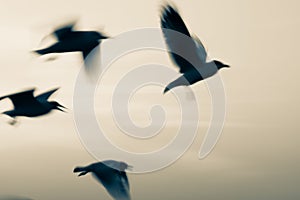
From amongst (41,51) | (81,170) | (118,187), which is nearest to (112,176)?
(118,187)

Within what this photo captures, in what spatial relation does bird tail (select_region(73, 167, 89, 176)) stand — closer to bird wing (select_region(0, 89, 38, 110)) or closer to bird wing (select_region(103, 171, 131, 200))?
bird wing (select_region(103, 171, 131, 200))

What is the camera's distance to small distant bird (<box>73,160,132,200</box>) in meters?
5.62

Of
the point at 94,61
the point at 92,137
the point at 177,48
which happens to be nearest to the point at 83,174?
the point at 92,137

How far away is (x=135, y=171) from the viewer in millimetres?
5637

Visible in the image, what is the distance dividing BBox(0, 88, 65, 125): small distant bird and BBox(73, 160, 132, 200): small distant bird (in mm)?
852

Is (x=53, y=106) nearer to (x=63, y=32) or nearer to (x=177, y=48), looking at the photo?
(x=63, y=32)

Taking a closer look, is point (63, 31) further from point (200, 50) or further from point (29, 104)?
point (200, 50)

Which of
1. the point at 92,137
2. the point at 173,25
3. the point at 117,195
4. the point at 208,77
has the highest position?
the point at 173,25

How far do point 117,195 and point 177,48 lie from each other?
4.64 ft

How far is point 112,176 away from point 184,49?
132cm

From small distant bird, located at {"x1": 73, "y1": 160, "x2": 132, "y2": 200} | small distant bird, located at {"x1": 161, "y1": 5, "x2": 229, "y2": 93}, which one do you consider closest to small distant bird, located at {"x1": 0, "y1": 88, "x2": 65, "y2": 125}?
small distant bird, located at {"x1": 73, "y1": 160, "x2": 132, "y2": 200}

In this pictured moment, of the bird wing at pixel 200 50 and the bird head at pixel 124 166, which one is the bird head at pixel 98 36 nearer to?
the bird wing at pixel 200 50

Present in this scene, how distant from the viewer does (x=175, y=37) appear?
5926mm

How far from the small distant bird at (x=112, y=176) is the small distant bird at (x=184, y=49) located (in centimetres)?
80
